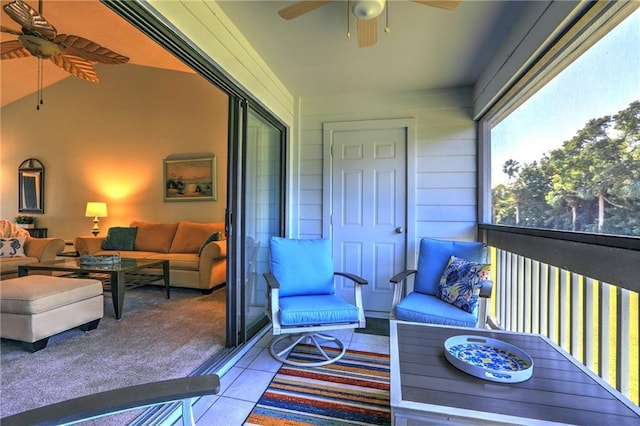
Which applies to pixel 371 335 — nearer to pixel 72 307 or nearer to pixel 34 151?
pixel 72 307

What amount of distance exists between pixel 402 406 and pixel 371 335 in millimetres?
1837

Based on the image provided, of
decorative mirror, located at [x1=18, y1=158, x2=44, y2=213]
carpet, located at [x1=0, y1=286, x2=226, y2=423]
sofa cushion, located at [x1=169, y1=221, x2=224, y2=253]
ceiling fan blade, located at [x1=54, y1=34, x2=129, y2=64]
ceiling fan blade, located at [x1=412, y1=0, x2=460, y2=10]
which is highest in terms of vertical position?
ceiling fan blade, located at [x1=54, y1=34, x2=129, y2=64]

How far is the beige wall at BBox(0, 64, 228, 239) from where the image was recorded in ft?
16.6

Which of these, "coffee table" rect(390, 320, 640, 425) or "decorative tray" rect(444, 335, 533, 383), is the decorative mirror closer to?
"coffee table" rect(390, 320, 640, 425)

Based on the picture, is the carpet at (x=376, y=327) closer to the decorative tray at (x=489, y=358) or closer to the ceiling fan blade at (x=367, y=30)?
the decorative tray at (x=489, y=358)

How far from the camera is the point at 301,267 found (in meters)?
2.61

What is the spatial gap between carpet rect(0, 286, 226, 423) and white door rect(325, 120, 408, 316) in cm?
158

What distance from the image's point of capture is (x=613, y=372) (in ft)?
4.65

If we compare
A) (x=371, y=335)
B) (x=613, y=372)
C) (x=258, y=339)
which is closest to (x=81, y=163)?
(x=258, y=339)

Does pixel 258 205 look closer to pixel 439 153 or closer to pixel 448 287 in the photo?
pixel 448 287

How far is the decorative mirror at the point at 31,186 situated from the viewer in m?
5.90

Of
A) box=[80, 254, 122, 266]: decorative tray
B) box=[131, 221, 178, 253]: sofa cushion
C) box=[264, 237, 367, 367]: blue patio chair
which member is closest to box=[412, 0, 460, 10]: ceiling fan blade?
box=[264, 237, 367, 367]: blue patio chair

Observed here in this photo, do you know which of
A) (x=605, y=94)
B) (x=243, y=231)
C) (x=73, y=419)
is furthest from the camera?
(x=243, y=231)

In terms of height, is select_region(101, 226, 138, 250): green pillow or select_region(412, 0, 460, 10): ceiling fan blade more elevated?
select_region(412, 0, 460, 10): ceiling fan blade
